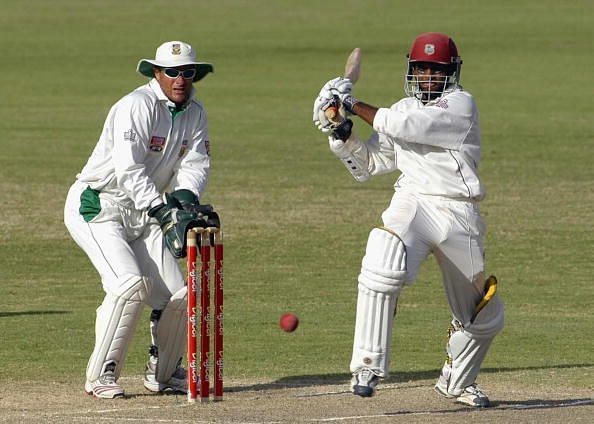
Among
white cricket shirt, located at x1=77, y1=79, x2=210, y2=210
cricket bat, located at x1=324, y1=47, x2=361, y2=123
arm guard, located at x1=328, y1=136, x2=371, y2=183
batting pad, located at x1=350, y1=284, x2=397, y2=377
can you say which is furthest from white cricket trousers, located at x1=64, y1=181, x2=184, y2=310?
→ batting pad, located at x1=350, y1=284, x2=397, y2=377

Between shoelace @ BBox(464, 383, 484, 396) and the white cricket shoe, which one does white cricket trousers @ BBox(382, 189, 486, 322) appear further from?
the white cricket shoe

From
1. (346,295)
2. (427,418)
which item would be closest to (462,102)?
(427,418)

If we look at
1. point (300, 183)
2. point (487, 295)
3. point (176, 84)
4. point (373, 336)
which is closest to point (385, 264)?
point (373, 336)

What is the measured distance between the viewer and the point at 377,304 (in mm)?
8414

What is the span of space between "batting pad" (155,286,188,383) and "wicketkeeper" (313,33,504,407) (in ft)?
4.31

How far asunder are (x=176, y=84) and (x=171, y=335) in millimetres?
1472

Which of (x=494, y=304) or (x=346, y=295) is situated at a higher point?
(x=494, y=304)

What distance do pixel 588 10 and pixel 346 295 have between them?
3826 centimetres

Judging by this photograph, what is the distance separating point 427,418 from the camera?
8555 millimetres

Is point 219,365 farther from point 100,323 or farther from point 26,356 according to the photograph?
point 26,356

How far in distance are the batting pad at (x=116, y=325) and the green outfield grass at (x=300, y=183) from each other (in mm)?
761

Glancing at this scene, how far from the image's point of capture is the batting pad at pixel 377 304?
839 cm

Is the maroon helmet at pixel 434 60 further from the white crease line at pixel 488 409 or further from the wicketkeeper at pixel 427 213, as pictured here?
the white crease line at pixel 488 409

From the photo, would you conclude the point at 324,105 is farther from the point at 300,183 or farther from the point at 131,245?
the point at 300,183
